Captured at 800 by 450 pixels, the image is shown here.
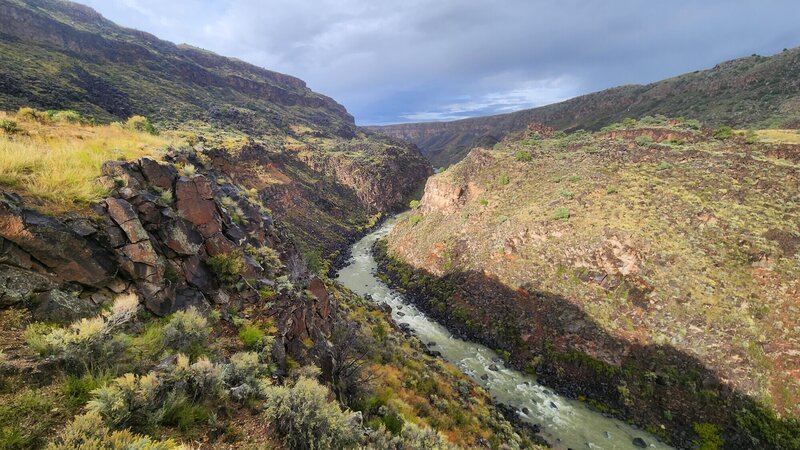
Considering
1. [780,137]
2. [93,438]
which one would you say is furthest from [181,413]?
[780,137]

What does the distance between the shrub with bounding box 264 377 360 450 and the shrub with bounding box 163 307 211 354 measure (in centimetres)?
223

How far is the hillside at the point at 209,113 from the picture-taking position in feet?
182

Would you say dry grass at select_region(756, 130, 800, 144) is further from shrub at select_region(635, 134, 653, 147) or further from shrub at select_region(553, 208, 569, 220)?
shrub at select_region(553, 208, 569, 220)

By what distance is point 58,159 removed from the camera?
881 centimetres

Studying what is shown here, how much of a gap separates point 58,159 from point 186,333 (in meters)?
5.77

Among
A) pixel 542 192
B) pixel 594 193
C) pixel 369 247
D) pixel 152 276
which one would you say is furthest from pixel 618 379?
pixel 369 247

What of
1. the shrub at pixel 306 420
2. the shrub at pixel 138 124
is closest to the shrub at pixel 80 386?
the shrub at pixel 306 420

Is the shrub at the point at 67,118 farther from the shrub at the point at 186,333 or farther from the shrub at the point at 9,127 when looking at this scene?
the shrub at the point at 186,333

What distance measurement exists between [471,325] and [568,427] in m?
11.3

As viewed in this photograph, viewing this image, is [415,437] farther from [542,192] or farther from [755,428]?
[542,192]

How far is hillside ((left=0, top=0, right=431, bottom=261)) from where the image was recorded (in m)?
55.5

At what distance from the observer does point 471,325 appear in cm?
3177

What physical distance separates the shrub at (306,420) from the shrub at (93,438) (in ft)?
7.76

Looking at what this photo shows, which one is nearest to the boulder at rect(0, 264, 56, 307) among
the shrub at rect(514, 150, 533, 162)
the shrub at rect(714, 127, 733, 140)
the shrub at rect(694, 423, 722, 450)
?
the shrub at rect(694, 423, 722, 450)
